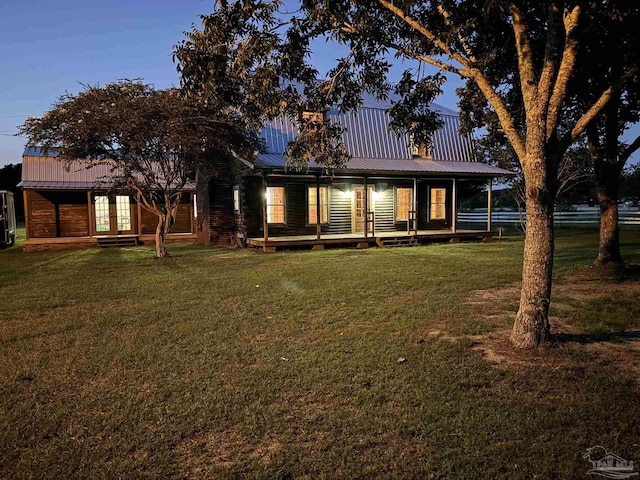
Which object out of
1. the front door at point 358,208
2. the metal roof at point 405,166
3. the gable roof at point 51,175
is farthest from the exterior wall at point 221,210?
the front door at point 358,208

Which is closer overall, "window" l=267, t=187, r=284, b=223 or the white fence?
"window" l=267, t=187, r=284, b=223

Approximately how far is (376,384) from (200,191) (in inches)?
760

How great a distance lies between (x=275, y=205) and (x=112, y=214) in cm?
912

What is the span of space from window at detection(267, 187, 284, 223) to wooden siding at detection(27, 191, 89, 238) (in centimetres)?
974

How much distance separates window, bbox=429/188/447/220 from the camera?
2241cm

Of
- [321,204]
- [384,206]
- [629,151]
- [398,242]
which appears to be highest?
[629,151]

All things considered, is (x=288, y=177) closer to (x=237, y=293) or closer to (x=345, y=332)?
(x=237, y=293)

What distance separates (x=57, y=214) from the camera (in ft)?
69.7

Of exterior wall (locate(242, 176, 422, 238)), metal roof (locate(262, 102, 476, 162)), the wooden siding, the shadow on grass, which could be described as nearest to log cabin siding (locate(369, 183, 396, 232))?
exterior wall (locate(242, 176, 422, 238))

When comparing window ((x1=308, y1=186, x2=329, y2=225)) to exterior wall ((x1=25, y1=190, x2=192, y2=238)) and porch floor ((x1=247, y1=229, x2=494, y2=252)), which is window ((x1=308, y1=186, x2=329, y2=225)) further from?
exterior wall ((x1=25, y1=190, x2=192, y2=238))

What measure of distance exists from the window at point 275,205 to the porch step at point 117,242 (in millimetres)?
7267

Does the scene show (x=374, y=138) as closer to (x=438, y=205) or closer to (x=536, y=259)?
(x=438, y=205)

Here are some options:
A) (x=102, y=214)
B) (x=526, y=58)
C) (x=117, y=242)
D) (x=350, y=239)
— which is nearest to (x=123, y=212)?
(x=102, y=214)

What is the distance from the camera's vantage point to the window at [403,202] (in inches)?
856
